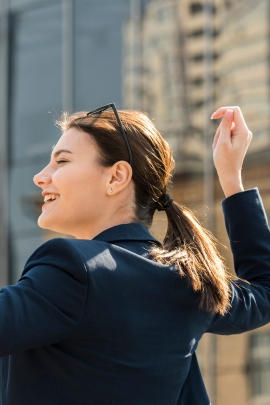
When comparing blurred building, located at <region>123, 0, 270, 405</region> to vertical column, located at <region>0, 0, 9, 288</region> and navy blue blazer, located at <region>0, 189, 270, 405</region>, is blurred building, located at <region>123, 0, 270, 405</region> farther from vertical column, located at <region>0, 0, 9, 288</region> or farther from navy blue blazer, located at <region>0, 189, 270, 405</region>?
navy blue blazer, located at <region>0, 189, 270, 405</region>

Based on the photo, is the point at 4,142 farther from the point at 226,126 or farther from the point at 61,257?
the point at 61,257

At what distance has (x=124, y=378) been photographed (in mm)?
1501

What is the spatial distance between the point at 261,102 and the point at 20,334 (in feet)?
23.6

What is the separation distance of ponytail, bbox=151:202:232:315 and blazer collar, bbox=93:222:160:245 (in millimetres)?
40

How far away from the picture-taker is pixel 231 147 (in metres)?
1.88

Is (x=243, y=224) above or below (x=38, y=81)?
below

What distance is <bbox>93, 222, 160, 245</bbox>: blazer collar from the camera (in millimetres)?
1633

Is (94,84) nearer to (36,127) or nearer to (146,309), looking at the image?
(36,127)

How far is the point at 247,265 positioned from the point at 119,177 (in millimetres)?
366

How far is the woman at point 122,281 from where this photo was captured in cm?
142

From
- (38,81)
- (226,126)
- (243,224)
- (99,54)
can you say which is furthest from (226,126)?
(38,81)

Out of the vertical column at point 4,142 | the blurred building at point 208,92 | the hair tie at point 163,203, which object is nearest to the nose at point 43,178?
the hair tie at point 163,203

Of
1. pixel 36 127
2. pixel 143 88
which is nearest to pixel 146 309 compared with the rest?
pixel 143 88

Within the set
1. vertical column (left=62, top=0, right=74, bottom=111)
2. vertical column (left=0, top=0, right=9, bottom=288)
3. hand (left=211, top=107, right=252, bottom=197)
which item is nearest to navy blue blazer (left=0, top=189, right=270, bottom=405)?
hand (left=211, top=107, right=252, bottom=197)
